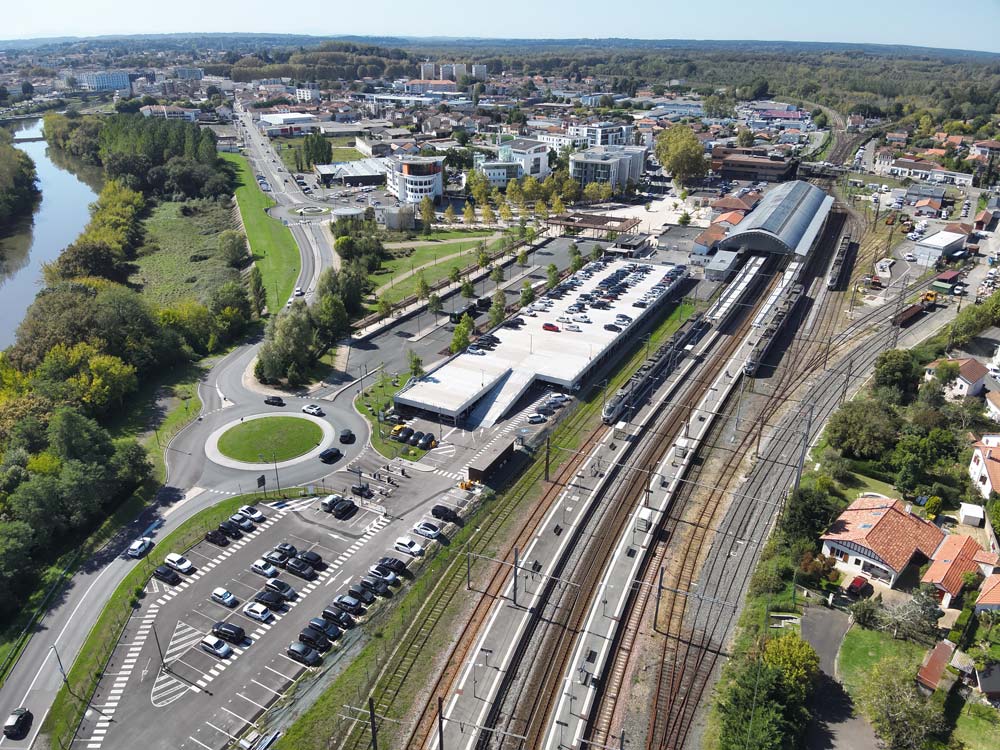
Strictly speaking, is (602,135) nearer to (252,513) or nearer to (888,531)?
(888,531)

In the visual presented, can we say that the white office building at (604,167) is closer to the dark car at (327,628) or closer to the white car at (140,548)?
the white car at (140,548)

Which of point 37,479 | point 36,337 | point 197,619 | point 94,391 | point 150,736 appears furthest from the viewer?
point 36,337

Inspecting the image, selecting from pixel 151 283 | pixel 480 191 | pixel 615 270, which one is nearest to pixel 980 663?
pixel 615 270

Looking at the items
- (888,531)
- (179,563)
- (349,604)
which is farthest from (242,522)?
(888,531)

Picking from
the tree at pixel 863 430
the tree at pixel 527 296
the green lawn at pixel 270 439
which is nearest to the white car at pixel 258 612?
the green lawn at pixel 270 439

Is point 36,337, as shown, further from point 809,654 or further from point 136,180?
point 136,180
